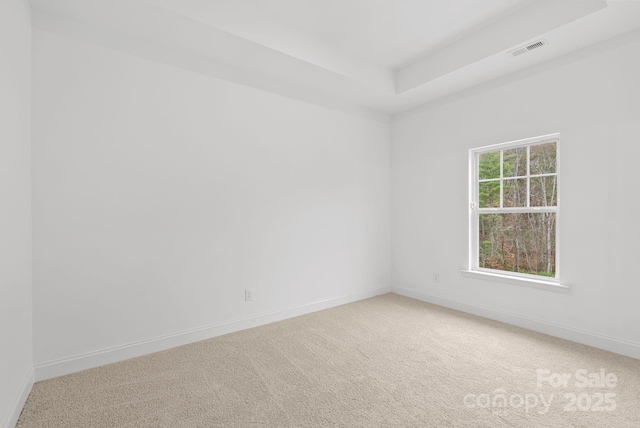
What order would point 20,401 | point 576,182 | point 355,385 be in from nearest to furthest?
point 20,401, point 355,385, point 576,182

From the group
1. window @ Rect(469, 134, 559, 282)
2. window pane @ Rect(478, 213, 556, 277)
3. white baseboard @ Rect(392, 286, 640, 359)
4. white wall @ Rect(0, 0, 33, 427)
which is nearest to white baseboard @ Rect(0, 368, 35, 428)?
white wall @ Rect(0, 0, 33, 427)

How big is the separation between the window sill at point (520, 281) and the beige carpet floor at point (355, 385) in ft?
1.59

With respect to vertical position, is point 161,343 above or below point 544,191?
below

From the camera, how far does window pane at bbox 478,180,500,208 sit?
141 inches

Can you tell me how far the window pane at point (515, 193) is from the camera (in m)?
3.35

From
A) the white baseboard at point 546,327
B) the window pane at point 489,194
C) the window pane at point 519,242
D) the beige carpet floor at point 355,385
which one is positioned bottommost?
the beige carpet floor at point 355,385

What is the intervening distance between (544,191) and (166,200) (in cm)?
380

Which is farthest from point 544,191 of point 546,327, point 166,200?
point 166,200

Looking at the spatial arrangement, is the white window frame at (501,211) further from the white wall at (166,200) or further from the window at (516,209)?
the white wall at (166,200)

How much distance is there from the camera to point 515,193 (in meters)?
3.43

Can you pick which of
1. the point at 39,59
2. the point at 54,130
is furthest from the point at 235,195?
the point at 39,59

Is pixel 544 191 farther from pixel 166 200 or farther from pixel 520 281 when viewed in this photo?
pixel 166 200

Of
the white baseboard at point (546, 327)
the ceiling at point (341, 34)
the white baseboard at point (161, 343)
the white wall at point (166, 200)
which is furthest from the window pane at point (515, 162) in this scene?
the white baseboard at point (161, 343)

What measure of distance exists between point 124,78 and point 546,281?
4.40 m
